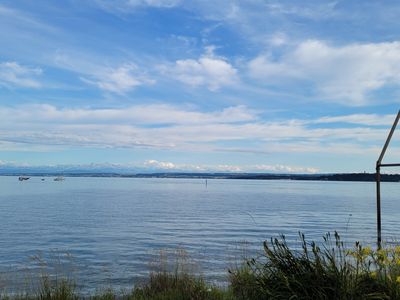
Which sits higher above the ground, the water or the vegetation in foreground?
the vegetation in foreground

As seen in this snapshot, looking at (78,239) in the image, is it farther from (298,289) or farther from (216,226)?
(298,289)

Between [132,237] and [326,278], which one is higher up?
[326,278]

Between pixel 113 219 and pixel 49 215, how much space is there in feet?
23.4

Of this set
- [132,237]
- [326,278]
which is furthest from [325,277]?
[132,237]

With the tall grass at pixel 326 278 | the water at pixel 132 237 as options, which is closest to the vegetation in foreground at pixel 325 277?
the tall grass at pixel 326 278

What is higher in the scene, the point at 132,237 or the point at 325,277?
the point at 325,277

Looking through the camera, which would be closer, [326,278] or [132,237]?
[326,278]

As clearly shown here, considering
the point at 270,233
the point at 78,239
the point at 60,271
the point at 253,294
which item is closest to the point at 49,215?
the point at 78,239

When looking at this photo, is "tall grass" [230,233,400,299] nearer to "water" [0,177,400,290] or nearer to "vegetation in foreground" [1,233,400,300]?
"vegetation in foreground" [1,233,400,300]

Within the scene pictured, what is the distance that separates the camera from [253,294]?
7.18 m

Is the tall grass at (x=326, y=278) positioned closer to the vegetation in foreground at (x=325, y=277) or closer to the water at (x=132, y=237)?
the vegetation in foreground at (x=325, y=277)

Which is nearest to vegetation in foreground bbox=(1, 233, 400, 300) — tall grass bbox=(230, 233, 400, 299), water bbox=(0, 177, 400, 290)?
tall grass bbox=(230, 233, 400, 299)

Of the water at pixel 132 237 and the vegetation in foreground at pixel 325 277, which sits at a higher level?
the vegetation in foreground at pixel 325 277

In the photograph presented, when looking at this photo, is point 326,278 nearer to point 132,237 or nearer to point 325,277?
point 325,277
